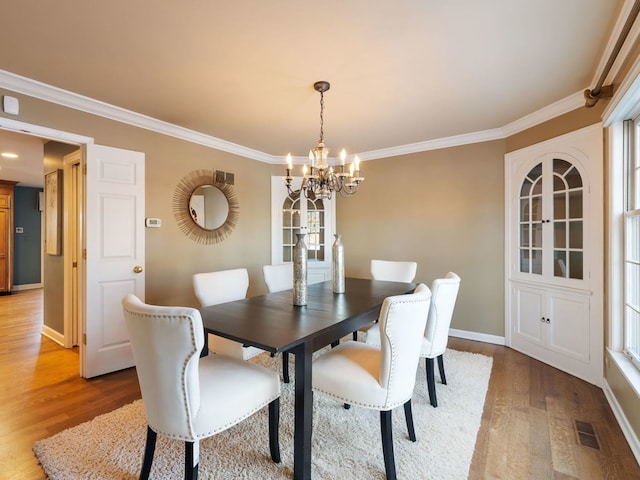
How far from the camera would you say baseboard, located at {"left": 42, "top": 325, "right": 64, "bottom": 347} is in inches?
139

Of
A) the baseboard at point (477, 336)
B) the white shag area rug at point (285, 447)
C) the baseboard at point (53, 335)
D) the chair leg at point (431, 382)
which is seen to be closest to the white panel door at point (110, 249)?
the white shag area rug at point (285, 447)

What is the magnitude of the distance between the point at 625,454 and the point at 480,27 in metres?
2.53

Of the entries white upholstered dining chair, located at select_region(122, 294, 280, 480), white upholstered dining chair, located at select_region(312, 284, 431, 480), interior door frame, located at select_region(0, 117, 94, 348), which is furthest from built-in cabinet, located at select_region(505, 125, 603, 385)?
interior door frame, located at select_region(0, 117, 94, 348)

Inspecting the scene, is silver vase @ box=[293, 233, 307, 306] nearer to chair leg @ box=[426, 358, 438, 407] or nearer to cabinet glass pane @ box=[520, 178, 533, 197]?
chair leg @ box=[426, 358, 438, 407]

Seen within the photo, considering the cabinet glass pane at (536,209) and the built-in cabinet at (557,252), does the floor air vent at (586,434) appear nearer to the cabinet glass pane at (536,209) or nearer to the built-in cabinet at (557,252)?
the built-in cabinet at (557,252)

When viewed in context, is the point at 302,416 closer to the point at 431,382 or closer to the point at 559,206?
the point at 431,382

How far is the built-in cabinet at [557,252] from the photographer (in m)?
2.55

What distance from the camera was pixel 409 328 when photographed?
155 centimetres

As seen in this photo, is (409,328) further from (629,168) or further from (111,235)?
(111,235)

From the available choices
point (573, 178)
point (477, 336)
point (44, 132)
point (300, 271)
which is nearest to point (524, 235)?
point (573, 178)

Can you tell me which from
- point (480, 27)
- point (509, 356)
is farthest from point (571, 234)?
point (480, 27)

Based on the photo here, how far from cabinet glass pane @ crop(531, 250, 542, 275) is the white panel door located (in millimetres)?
3880

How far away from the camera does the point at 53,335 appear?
3.68 metres

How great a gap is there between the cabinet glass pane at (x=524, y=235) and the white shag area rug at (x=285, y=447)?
1776 mm
